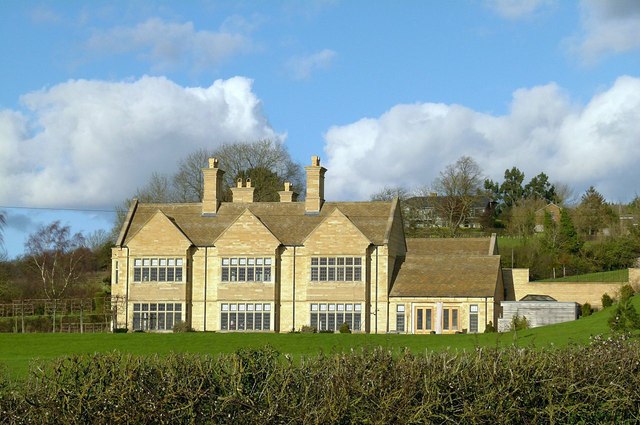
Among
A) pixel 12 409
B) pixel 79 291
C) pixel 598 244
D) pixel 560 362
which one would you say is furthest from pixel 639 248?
pixel 12 409

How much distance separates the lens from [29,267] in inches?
3501

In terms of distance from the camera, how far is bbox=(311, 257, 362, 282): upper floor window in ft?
185

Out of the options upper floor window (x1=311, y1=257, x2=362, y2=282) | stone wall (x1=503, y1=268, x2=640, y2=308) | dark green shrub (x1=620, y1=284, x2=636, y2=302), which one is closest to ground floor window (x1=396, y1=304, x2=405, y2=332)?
upper floor window (x1=311, y1=257, x2=362, y2=282)

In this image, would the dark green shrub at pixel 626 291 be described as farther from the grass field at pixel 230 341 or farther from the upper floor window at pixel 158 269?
the upper floor window at pixel 158 269

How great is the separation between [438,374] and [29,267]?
244 feet

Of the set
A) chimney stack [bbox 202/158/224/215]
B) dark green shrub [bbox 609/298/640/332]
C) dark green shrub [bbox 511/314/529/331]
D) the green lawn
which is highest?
chimney stack [bbox 202/158/224/215]

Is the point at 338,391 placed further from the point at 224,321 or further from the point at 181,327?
the point at 224,321

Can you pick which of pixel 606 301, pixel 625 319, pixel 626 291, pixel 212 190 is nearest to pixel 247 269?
pixel 212 190

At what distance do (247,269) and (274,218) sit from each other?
12.7ft

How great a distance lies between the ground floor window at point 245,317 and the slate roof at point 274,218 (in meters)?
3.97

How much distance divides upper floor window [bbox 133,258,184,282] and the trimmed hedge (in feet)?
122

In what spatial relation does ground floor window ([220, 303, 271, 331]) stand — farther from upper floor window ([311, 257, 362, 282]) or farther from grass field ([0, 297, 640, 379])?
grass field ([0, 297, 640, 379])

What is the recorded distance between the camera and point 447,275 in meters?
56.2

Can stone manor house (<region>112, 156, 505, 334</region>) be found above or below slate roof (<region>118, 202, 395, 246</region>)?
below
